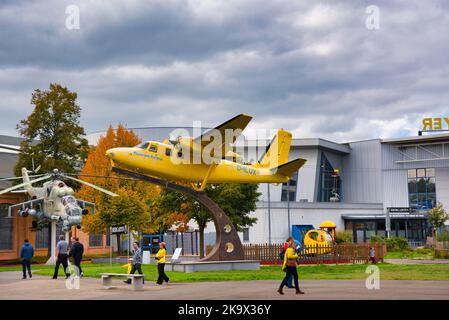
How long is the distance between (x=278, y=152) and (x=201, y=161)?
435cm

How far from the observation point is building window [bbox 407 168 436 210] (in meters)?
75.1

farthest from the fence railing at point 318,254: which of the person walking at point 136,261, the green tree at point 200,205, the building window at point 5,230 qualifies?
the building window at point 5,230

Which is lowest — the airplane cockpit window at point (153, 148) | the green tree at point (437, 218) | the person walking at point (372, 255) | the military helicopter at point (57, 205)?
the person walking at point (372, 255)

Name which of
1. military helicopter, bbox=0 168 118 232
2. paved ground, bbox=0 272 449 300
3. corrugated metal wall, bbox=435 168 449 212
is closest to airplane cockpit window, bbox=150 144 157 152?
paved ground, bbox=0 272 449 300

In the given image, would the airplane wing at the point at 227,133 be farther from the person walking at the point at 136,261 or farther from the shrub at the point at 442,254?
the shrub at the point at 442,254

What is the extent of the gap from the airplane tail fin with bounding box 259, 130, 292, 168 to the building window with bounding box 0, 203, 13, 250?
3011 cm

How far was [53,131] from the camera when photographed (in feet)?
153

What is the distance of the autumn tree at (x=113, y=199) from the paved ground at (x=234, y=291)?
1936cm

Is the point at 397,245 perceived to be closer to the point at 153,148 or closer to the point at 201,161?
the point at 201,161

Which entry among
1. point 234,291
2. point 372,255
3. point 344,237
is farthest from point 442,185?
point 234,291

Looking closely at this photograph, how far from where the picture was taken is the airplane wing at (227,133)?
2255 cm

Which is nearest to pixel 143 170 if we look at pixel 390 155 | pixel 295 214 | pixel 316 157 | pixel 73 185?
pixel 73 185
